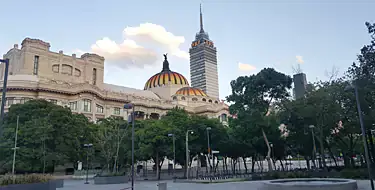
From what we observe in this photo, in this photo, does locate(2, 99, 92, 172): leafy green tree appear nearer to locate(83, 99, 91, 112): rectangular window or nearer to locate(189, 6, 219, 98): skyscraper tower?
locate(83, 99, 91, 112): rectangular window

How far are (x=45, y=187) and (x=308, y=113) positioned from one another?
1069 inches

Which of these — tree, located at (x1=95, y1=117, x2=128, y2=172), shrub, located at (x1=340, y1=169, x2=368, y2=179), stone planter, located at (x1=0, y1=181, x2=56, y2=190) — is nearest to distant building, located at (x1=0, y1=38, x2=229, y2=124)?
tree, located at (x1=95, y1=117, x2=128, y2=172)

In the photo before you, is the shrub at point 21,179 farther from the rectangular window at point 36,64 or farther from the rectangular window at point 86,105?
the rectangular window at point 36,64

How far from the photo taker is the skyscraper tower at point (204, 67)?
536ft

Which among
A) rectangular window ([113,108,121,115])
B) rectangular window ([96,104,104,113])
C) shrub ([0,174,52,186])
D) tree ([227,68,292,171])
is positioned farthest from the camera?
rectangular window ([113,108,121,115])

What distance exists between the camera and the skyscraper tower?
16350 cm

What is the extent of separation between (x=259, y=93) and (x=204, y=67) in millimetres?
128170

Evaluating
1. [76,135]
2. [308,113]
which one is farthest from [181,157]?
[308,113]

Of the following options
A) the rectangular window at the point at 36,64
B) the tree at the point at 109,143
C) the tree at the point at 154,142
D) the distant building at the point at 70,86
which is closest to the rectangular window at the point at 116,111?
the distant building at the point at 70,86

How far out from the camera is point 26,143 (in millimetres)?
41312

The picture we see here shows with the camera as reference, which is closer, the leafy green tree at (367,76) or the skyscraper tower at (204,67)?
the leafy green tree at (367,76)

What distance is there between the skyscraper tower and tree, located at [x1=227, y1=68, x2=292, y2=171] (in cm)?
11895

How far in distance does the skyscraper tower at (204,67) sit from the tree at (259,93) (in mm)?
118947

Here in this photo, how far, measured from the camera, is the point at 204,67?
166 m
